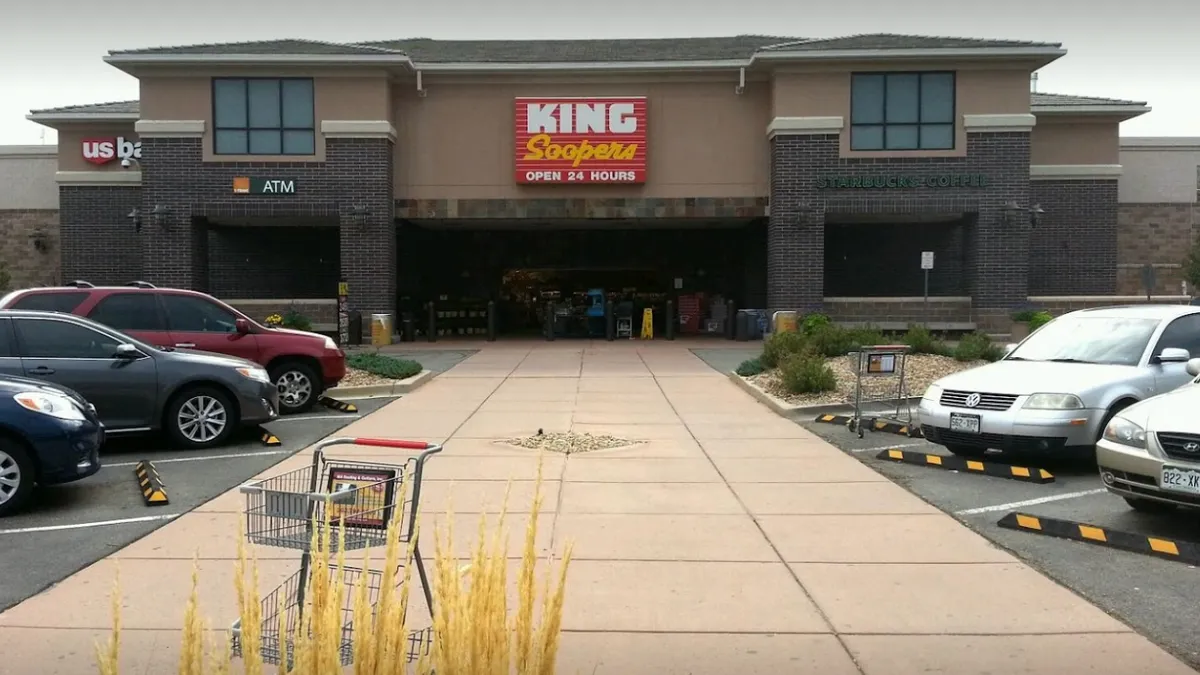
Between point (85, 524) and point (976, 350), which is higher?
point (976, 350)

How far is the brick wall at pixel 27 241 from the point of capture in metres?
34.0

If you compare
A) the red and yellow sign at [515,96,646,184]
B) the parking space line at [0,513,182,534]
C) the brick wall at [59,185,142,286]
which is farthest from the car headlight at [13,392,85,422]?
the brick wall at [59,185,142,286]

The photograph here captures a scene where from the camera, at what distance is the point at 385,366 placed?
17.7 meters

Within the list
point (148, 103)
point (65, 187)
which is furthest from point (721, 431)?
point (65, 187)

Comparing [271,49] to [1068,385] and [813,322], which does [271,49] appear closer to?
[813,322]

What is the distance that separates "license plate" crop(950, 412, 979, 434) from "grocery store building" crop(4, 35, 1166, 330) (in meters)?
17.0

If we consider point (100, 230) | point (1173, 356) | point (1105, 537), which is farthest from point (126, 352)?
point (100, 230)

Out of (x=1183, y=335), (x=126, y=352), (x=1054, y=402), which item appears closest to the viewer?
(x=1054, y=402)

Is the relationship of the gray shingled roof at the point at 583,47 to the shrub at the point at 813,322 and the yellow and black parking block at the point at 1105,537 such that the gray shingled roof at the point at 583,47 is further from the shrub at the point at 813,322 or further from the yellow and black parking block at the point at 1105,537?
the yellow and black parking block at the point at 1105,537

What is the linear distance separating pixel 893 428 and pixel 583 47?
22.5 m

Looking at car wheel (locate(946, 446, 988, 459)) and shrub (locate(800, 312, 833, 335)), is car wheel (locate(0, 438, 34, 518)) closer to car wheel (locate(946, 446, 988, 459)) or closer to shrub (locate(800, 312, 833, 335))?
car wheel (locate(946, 446, 988, 459))

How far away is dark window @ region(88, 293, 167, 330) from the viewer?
1255 centimetres

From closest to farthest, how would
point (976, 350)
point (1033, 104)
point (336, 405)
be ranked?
1. point (336, 405)
2. point (976, 350)
3. point (1033, 104)

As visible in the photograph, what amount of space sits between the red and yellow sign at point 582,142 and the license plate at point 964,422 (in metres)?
18.3
